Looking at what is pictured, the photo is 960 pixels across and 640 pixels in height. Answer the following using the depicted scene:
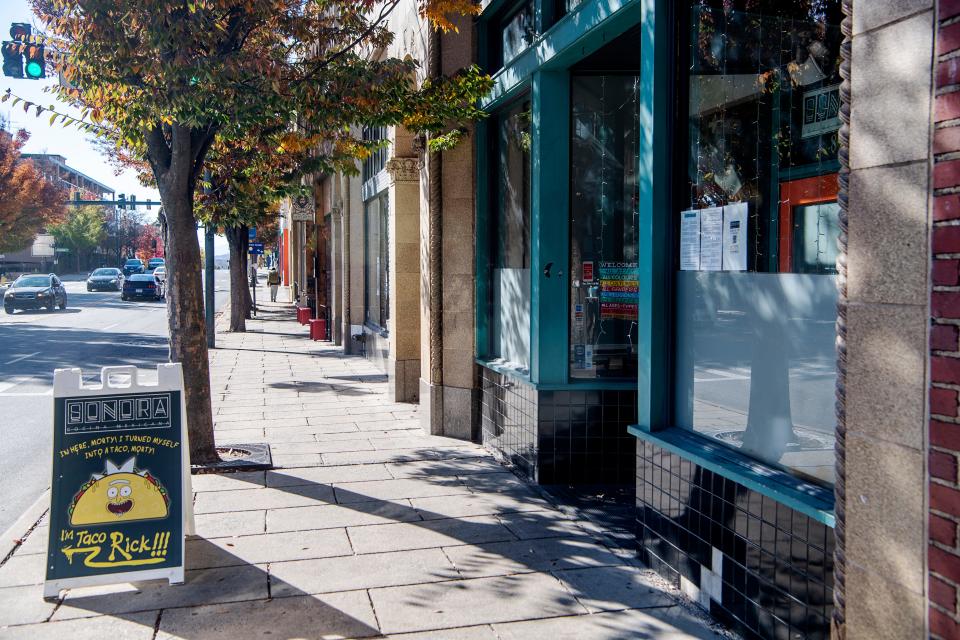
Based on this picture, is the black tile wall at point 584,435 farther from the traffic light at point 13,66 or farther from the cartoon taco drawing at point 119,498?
the traffic light at point 13,66

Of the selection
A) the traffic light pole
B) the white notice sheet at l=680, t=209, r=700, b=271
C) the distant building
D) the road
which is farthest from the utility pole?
the distant building

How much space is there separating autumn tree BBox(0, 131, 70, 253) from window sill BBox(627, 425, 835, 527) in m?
47.1

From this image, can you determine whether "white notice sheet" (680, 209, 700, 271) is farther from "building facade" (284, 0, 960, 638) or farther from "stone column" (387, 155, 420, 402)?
"stone column" (387, 155, 420, 402)

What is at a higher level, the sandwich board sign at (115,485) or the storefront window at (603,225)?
the storefront window at (603,225)

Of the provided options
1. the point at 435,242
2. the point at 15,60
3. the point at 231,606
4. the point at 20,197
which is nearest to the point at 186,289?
the point at 435,242

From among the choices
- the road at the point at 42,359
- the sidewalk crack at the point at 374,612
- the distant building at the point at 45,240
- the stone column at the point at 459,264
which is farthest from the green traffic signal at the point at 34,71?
the distant building at the point at 45,240

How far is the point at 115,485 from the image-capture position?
4938 mm

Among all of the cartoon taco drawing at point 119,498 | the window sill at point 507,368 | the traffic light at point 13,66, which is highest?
the traffic light at point 13,66

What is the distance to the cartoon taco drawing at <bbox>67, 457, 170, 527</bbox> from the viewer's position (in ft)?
→ 15.9

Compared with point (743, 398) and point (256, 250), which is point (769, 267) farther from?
point (256, 250)

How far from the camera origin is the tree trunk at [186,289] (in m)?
7.80

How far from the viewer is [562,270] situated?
7059 millimetres

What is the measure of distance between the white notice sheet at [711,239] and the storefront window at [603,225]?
239cm

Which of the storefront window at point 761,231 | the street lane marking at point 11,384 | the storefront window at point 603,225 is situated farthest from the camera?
the street lane marking at point 11,384
